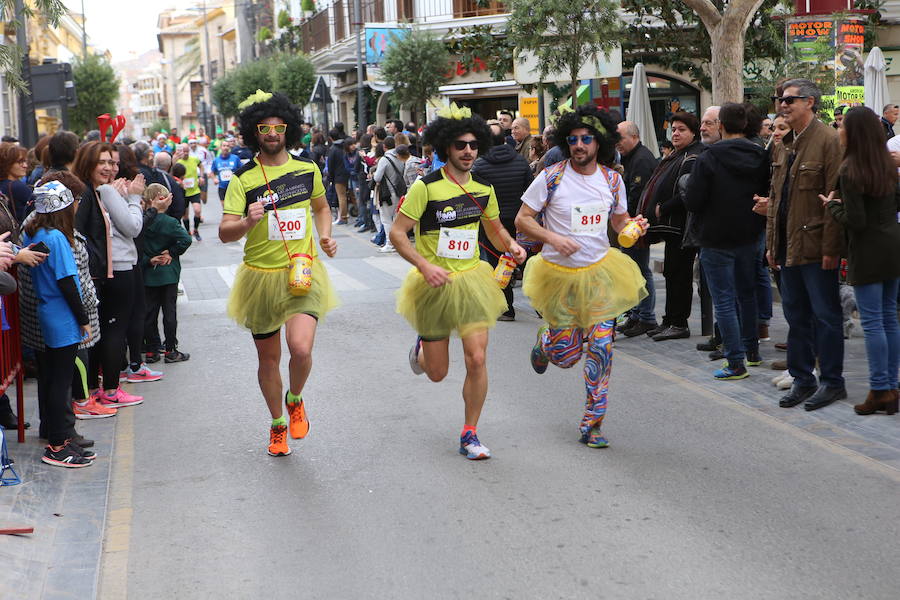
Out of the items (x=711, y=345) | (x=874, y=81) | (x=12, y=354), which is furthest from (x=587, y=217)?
(x=874, y=81)

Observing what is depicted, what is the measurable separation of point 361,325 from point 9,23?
4611 mm

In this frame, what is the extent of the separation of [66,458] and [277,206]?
2.01 meters

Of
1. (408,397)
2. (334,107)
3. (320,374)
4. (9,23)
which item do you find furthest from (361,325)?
(334,107)

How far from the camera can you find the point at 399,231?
625cm

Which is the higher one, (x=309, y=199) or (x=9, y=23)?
(x=9, y=23)

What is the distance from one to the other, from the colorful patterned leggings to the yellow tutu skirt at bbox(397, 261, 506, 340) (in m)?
0.49

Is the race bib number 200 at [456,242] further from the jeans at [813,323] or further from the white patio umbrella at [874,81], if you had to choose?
the white patio umbrella at [874,81]

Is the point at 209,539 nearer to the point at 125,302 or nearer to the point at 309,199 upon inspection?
the point at 309,199

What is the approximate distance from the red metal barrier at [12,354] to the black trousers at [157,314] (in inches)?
95.7

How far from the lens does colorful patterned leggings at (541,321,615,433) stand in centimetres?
656

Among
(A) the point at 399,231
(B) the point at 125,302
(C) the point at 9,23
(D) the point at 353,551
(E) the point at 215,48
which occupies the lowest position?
(D) the point at 353,551

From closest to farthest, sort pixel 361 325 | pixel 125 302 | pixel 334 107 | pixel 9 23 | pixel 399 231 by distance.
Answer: pixel 399 231, pixel 125 302, pixel 9 23, pixel 361 325, pixel 334 107

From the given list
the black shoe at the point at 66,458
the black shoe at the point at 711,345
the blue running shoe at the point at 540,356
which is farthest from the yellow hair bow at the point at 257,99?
the black shoe at the point at 711,345

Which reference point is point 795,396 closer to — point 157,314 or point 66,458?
point 66,458
